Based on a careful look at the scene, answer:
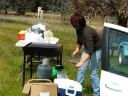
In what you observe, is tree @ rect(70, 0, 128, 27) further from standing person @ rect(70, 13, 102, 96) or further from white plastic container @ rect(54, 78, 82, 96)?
white plastic container @ rect(54, 78, 82, 96)

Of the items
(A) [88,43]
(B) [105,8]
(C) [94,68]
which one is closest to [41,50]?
(C) [94,68]

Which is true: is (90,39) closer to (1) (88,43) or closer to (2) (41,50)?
(1) (88,43)

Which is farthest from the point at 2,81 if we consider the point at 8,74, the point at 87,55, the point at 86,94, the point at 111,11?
the point at 111,11

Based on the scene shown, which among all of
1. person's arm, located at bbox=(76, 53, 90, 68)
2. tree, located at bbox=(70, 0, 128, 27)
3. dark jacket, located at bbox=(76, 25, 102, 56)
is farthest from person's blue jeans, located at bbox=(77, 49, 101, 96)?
tree, located at bbox=(70, 0, 128, 27)

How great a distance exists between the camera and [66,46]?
51.1 feet

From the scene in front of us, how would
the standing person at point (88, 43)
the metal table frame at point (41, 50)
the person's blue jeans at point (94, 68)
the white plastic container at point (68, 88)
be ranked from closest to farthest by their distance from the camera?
1. the white plastic container at point (68, 88)
2. the standing person at point (88, 43)
3. the person's blue jeans at point (94, 68)
4. the metal table frame at point (41, 50)

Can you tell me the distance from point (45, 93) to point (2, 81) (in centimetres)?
284

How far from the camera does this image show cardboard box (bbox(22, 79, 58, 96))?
5617mm

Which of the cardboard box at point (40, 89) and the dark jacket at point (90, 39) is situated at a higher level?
the dark jacket at point (90, 39)

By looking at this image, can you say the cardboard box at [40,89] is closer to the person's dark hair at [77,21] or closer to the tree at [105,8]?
the person's dark hair at [77,21]

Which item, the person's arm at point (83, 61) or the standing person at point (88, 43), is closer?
the person's arm at point (83, 61)

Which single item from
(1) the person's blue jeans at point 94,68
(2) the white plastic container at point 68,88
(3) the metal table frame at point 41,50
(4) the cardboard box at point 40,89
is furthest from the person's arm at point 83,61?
(3) the metal table frame at point 41,50

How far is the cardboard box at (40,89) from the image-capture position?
5617 millimetres

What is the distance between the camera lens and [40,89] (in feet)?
18.5
